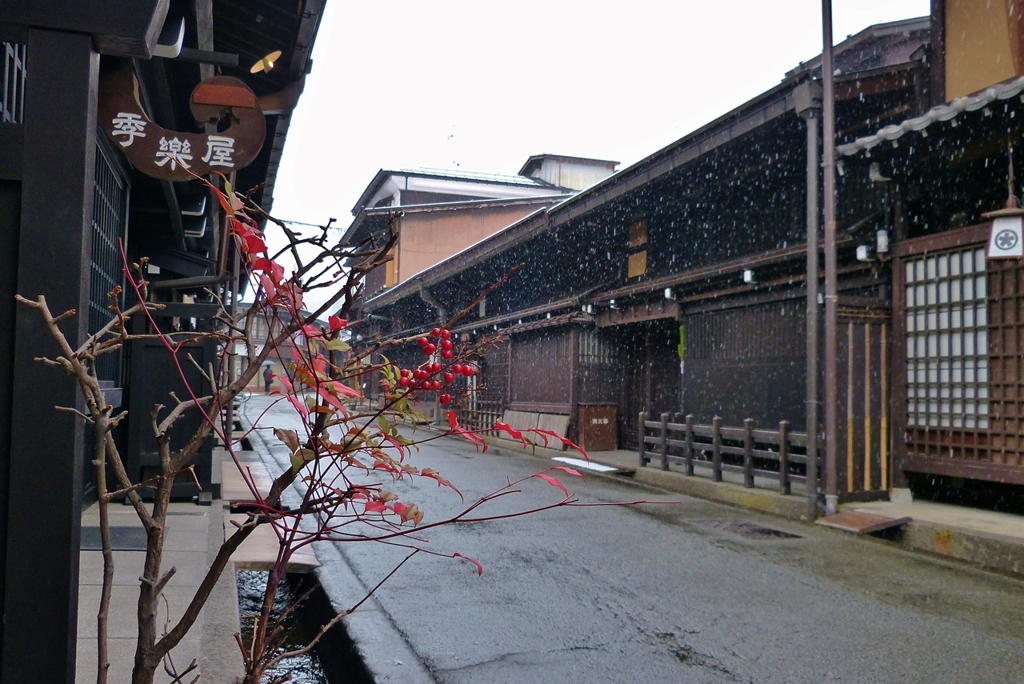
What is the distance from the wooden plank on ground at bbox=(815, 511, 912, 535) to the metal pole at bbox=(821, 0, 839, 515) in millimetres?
219

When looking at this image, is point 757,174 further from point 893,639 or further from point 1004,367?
point 893,639

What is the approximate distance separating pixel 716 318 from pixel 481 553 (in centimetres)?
715

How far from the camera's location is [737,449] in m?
10.8

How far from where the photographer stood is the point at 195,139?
17.5 ft

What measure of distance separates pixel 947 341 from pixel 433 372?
8.64 meters

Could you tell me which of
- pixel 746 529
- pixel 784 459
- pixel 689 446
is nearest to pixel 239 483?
pixel 746 529

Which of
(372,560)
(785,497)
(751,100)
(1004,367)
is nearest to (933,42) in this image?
(751,100)

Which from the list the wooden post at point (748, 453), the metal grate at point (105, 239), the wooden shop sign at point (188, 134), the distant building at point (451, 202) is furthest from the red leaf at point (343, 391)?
the distant building at point (451, 202)

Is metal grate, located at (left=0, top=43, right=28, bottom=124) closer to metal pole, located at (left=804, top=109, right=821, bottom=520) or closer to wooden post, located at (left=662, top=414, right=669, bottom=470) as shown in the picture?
metal pole, located at (left=804, top=109, right=821, bottom=520)

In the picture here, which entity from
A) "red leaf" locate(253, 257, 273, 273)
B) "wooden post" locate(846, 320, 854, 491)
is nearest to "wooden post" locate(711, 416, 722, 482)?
"wooden post" locate(846, 320, 854, 491)

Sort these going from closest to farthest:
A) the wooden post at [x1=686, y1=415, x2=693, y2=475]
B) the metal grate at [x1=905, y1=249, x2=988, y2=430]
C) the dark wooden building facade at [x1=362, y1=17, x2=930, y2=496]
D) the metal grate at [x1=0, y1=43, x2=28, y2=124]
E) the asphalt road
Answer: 1. the metal grate at [x1=0, y1=43, x2=28, y2=124]
2. the asphalt road
3. the metal grate at [x1=905, y1=249, x2=988, y2=430]
4. the dark wooden building facade at [x1=362, y1=17, x2=930, y2=496]
5. the wooden post at [x1=686, y1=415, x2=693, y2=475]

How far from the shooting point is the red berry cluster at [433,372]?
1.93 m

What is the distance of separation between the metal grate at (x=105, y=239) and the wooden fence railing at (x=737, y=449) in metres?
7.98

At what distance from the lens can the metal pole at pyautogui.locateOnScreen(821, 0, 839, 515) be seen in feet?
29.3
